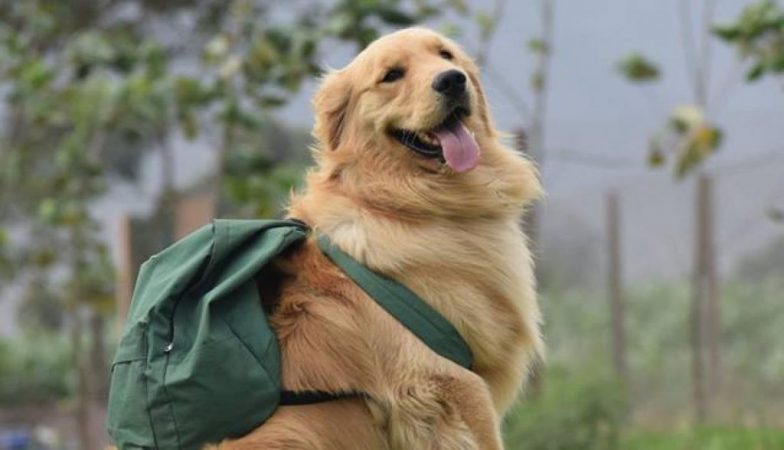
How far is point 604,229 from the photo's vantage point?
37.5 feet

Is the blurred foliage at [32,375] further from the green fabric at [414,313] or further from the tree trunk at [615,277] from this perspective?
the green fabric at [414,313]

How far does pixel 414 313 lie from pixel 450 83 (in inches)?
30.1

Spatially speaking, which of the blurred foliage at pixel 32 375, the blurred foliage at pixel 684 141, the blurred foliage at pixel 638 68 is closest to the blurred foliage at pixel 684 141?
the blurred foliage at pixel 684 141

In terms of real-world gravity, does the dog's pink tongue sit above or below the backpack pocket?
above

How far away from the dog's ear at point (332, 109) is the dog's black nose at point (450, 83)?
0.38 metres

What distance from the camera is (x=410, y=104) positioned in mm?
4469

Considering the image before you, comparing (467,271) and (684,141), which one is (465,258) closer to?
(467,271)

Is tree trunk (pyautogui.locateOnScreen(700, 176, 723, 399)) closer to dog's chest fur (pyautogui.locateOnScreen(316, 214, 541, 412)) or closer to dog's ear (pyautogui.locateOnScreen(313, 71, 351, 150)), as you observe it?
dog's chest fur (pyautogui.locateOnScreen(316, 214, 541, 412))

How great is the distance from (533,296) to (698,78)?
6.72 metres

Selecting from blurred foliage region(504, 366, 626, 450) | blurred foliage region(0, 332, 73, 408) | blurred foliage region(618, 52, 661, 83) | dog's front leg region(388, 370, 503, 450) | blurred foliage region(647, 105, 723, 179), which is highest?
dog's front leg region(388, 370, 503, 450)

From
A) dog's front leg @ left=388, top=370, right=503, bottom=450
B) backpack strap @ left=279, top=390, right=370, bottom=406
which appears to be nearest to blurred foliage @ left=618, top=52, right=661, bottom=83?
dog's front leg @ left=388, top=370, right=503, bottom=450

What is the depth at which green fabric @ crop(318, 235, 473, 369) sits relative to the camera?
4.26m

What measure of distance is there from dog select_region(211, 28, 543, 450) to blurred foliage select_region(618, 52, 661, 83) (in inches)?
221

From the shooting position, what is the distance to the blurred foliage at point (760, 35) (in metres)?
7.73
